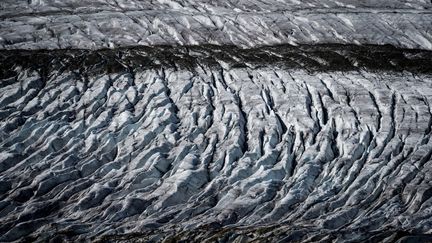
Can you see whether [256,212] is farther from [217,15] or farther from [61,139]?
[217,15]

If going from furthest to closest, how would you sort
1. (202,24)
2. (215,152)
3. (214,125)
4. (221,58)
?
(202,24), (221,58), (214,125), (215,152)

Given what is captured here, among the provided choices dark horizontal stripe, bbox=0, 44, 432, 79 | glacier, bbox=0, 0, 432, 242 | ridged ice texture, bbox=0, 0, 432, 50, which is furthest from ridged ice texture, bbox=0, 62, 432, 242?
ridged ice texture, bbox=0, 0, 432, 50

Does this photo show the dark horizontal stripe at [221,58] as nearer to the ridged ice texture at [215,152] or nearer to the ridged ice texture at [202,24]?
the ridged ice texture at [215,152]

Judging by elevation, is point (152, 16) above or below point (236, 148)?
above

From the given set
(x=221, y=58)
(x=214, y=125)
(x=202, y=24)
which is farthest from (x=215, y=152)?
(x=202, y=24)

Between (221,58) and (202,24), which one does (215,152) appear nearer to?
(221,58)

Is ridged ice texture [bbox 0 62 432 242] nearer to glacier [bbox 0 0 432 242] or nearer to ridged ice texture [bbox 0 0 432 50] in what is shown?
glacier [bbox 0 0 432 242]

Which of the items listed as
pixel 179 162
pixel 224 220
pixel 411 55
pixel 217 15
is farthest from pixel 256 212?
pixel 217 15
